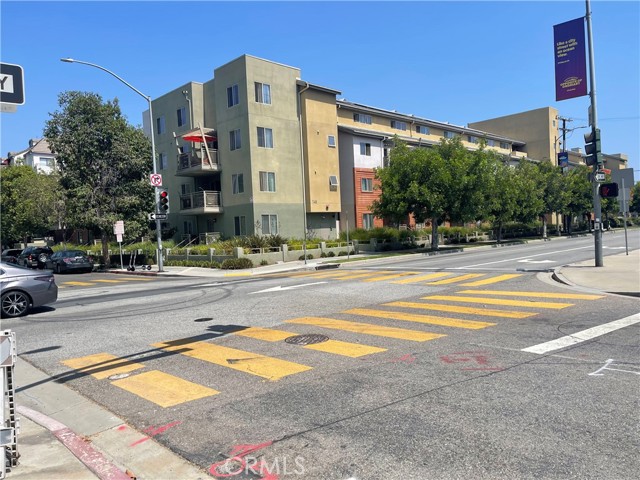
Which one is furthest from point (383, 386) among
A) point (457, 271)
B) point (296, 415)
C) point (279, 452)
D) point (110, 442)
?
point (457, 271)

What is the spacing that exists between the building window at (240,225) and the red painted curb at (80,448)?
28.8m

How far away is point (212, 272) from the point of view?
26.4 m

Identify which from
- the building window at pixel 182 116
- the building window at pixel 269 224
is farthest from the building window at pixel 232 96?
the building window at pixel 269 224

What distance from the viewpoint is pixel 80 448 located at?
4.39m

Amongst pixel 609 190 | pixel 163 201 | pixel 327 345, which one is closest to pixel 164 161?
pixel 163 201

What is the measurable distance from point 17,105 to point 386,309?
826 cm

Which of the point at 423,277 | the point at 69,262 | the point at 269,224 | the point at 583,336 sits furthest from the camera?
the point at 269,224

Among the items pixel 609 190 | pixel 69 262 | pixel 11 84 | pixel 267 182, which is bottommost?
pixel 69 262

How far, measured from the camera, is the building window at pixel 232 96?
34250 mm

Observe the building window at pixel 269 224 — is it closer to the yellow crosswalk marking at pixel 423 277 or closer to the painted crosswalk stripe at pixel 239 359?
the yellow crosswalk marking at pixel 423 277

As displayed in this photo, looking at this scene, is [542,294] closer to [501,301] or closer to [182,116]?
[501,301]

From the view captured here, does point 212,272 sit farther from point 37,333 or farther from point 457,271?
point 37,333

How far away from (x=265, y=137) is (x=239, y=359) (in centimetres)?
2887

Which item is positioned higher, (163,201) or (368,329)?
(163,201)
